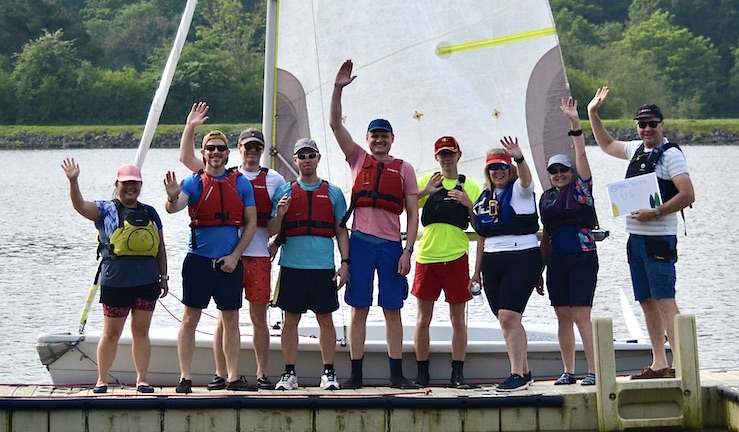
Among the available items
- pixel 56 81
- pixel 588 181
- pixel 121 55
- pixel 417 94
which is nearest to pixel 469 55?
pixel 417 94

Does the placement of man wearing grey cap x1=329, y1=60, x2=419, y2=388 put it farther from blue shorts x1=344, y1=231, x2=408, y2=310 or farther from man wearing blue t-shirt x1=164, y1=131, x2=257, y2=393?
man wearing blue t-shirt x1=164, y1=131, x2=257, y2=393

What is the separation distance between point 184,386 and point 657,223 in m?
3.23

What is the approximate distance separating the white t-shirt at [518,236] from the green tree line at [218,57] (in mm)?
46395

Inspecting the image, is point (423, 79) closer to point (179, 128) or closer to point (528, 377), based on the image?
point (528, 377)

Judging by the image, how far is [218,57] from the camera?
205 ft

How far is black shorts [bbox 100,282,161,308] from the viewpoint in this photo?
29.5 ft

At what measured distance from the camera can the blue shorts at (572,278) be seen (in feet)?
30.3

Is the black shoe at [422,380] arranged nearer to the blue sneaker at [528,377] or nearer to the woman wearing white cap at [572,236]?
the blue sneaker at [528,377]

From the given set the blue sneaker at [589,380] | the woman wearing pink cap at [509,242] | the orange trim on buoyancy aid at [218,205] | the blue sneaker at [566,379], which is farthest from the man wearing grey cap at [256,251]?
the blue sneaker at [589,380]

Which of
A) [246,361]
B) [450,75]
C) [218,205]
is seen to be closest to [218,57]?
[450,75]

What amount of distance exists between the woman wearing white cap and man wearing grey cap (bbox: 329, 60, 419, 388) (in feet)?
3.00

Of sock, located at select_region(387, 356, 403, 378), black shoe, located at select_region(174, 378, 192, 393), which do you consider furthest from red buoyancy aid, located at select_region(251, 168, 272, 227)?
sock, located at select_region(387, 356, 403, 378)

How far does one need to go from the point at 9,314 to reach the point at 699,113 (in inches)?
2115

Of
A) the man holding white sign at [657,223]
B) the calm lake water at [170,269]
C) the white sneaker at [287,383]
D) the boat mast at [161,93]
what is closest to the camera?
the man holding white sign at [657,223]
